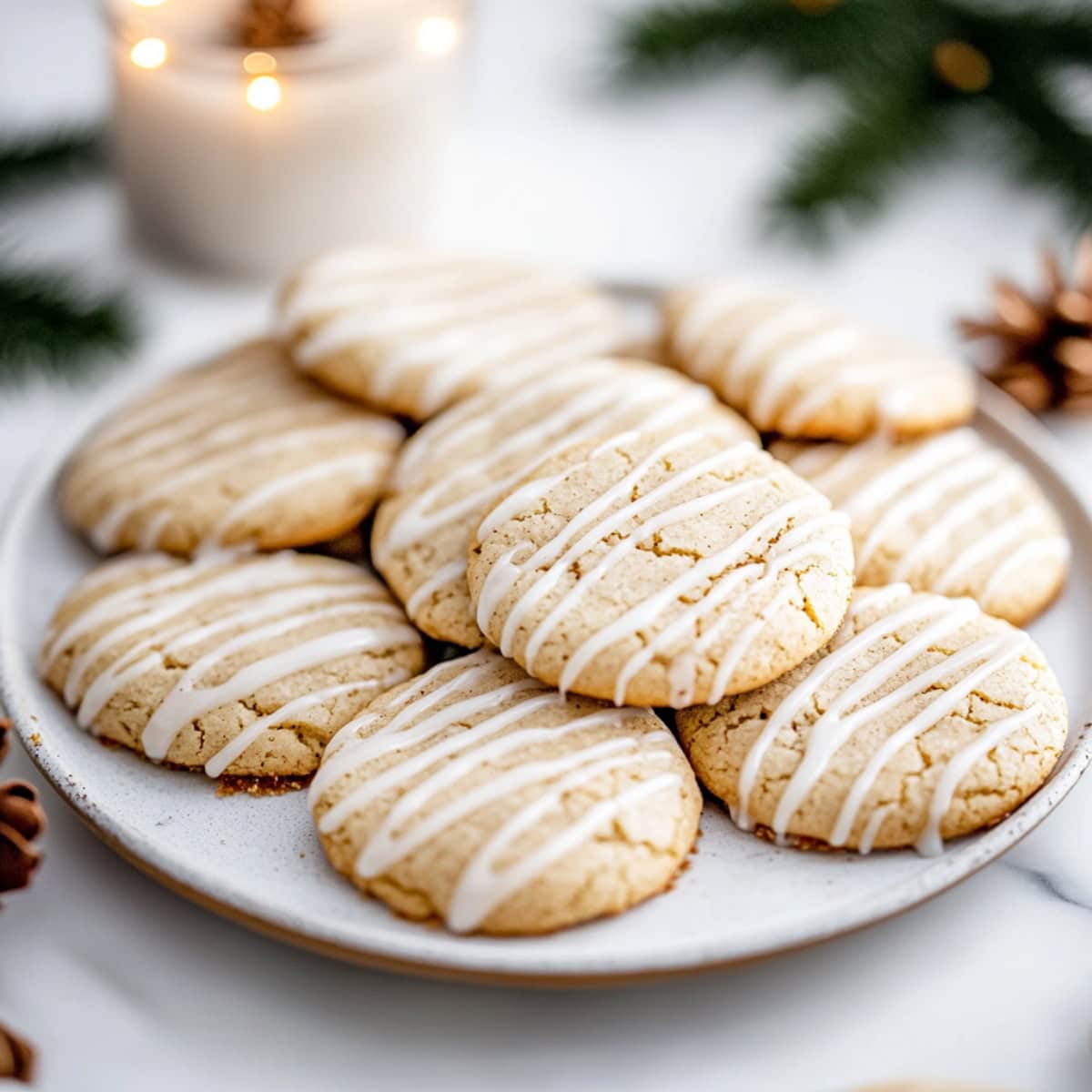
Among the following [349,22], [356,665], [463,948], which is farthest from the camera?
Result: [349,22]

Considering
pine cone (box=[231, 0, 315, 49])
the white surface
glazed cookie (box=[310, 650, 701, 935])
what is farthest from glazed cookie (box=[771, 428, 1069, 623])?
pine cone (box=[231, 0, 315, 49])

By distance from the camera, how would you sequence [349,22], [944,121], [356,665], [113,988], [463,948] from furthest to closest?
[944,121] < [349,22] < [356,665] < [113,988] < [463,948]

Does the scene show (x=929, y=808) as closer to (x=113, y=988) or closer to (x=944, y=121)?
(x=113, y=988)

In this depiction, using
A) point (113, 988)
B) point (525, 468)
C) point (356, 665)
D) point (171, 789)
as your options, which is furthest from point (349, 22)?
point (113, 988)

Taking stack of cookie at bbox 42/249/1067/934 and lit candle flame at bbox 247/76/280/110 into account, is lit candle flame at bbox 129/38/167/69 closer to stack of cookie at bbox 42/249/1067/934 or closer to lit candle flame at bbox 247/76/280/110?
lit candle flame at bbox 247/76/280/110

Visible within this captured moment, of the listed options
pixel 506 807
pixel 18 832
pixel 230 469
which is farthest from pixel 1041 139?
pixel 18 832

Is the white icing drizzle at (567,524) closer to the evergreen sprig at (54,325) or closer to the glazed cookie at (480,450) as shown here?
the glazed cookie at (480,450)

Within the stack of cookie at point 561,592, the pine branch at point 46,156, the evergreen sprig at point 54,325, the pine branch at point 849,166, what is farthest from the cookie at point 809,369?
the pine branch at point 46,156

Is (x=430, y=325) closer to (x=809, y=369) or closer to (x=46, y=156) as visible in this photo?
(x=809, y=369)
